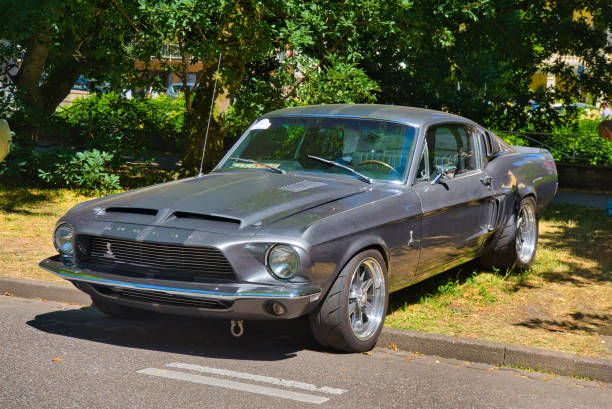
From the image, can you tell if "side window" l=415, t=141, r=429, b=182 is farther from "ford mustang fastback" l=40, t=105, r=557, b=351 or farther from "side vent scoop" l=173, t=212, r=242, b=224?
"side vent scoop" l=173, t=212, r=242, b=224

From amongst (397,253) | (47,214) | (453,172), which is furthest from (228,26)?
(397,253)

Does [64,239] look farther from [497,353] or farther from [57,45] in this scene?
[57,45]

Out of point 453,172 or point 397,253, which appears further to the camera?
point 453,172

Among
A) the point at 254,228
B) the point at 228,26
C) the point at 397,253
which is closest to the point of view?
the point at 254,228

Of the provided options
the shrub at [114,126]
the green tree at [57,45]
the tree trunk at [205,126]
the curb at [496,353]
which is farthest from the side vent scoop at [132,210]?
the shrub at [114,126]

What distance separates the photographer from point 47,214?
38.4 ft

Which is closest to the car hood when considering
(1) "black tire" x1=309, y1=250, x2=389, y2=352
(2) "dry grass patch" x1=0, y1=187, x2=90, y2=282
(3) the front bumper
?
(3) the front bumper

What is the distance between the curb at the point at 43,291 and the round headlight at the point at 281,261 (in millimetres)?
2535

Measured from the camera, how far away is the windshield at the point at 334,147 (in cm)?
664

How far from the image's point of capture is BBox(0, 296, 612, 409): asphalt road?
4742 millimetres

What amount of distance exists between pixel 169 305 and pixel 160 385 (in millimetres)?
656

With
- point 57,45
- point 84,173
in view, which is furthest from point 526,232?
point 57,45

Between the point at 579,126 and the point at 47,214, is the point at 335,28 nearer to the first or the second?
the point at 47,214

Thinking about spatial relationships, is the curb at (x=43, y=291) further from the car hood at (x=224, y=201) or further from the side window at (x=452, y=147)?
the side window at (x=452, y=147)
